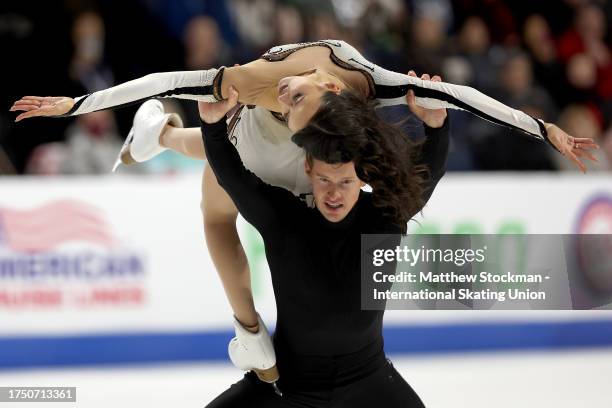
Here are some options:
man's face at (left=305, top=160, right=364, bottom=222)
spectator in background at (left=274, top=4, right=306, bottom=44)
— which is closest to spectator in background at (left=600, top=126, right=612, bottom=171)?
spectator in background at (left=274, top=4, right=306, bottom=44)

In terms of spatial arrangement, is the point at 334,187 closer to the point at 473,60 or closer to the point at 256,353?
the point at 256,353

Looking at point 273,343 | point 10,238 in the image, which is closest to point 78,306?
point 10,238

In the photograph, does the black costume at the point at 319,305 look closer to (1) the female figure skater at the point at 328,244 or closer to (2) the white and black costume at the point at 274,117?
(1) the female figure skater at the point at 328,244

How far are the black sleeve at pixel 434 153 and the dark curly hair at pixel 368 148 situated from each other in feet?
0.27

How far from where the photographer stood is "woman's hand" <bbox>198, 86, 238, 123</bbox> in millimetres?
2311

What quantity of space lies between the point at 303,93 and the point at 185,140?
77 cm

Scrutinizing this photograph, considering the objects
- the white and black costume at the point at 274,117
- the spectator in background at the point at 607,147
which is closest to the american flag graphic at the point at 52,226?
the white and black costume at the point at 274,117

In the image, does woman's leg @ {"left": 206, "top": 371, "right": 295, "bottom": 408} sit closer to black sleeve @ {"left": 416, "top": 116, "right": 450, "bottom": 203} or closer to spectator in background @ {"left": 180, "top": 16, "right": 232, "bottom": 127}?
black sleeve @ {"left": 416, "top": 116, "right": 450, "bottom": 203}

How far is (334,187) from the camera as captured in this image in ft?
7.77

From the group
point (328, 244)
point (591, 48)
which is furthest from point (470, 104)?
point (591, 48)

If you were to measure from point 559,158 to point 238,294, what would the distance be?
12.7 feet

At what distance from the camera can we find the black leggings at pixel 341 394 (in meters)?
2.46

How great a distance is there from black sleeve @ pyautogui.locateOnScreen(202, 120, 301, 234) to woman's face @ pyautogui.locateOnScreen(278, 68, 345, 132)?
0.19 metres

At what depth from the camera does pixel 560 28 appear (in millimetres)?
7594
